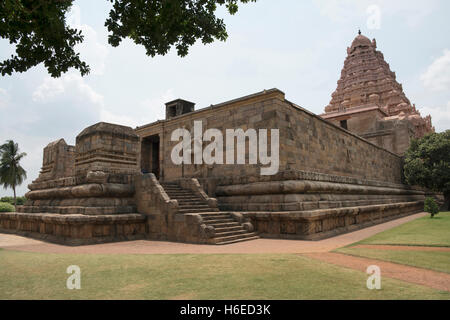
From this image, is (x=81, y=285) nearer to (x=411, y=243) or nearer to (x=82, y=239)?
(x=82, y=239)

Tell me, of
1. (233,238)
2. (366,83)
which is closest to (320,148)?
(233,238)

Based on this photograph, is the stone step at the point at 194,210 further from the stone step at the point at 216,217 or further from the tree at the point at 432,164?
the tree at the point at 432,164

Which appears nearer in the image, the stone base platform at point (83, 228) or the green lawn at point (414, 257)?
the green lawn at point (414, 257)

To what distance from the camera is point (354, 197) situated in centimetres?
1355

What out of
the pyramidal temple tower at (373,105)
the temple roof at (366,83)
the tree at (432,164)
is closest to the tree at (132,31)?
the tree at (432,164)

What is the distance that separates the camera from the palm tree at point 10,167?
3978cm

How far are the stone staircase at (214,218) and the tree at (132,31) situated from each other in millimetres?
4902

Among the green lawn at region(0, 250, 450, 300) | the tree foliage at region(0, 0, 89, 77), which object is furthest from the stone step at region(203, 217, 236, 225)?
the tree foliage at region(0, 0, 89, 77)

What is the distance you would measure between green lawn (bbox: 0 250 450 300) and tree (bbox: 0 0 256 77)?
12.8 feet

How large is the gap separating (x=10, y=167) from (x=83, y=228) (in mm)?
40596

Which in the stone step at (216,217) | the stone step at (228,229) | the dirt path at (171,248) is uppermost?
the stone step at (216,217)

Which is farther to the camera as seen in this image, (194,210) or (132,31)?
(194,210)

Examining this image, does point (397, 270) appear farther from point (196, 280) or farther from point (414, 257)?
point (196, 280)

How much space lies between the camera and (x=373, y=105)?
28.8 meters
